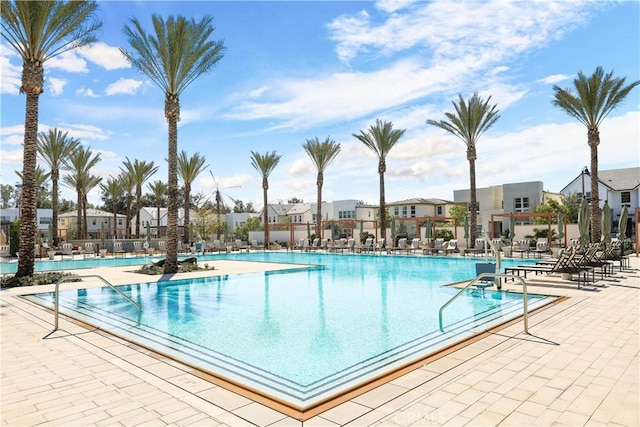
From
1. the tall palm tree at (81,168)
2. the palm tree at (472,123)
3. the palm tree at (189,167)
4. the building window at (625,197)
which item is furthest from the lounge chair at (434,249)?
the tall palm tree at (81,168)

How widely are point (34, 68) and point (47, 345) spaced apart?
11.3 metres

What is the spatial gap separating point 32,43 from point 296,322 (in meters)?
12.7

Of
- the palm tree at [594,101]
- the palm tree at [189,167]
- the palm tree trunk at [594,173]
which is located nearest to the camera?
the palm tree at [594,101]

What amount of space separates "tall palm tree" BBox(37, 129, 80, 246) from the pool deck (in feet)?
95.9

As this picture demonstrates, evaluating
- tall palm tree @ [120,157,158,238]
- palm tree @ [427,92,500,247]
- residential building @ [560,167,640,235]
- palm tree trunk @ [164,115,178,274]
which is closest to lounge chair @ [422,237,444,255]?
palm tree @ [427,92,500,247]

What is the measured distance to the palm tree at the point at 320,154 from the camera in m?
36.0

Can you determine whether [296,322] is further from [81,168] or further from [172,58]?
[81,168]

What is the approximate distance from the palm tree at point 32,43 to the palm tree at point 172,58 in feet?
7.87

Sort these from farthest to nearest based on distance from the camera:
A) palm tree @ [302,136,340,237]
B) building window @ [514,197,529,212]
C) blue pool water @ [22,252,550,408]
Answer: building window @ [514,197,529,212] < palm tree @ [302,136,340,237] < blue pool water @ [22,252,550,408]

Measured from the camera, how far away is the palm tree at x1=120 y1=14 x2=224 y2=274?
16578 millimetres

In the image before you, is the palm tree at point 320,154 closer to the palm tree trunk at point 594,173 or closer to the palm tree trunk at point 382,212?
the palm tree trunk at point 382,212

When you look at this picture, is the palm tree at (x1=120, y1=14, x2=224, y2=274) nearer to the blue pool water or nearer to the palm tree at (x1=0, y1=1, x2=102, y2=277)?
the palm tree at (x1=0, y1=1, x2=102, y2=277)

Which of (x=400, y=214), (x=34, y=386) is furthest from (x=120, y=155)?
(x=34, y=386)

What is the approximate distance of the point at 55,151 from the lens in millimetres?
32125
